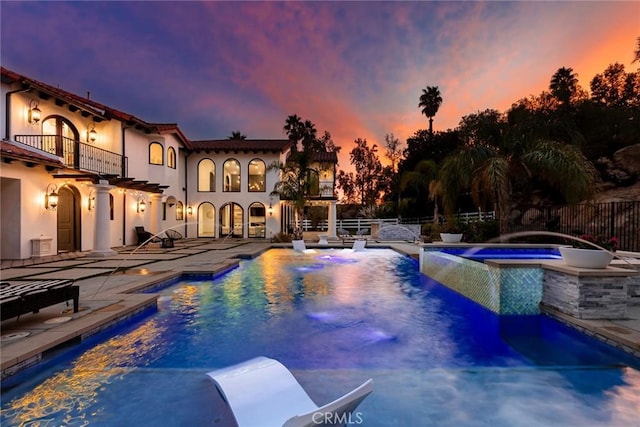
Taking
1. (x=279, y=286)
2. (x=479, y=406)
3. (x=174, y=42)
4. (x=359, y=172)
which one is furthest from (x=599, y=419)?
(x=359, y=172)

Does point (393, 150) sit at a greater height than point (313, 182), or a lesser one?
greater

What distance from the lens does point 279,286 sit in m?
8.48

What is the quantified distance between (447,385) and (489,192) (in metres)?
11.2

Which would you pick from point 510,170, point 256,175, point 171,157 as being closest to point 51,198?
point 171,157

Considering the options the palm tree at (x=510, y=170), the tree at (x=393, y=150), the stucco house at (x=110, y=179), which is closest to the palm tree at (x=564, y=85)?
the tree at (x=393, y=150)

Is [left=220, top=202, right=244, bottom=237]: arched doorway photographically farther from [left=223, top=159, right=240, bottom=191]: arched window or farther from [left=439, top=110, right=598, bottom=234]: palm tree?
[left=439, top=110, right=598, bottom=234]: palm tree

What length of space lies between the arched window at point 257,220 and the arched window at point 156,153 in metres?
6.33

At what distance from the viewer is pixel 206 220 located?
23.6 m

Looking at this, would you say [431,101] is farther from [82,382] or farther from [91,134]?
[82,382]

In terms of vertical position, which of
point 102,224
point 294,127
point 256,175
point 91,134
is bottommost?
point 102,224

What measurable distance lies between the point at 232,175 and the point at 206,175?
176cm

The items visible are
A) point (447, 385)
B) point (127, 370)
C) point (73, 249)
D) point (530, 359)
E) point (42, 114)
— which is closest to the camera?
point (447, 385)

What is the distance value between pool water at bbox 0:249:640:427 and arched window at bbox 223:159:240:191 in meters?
16.3

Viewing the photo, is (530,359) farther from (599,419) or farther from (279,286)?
(279,286)
